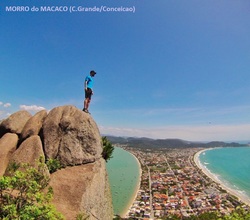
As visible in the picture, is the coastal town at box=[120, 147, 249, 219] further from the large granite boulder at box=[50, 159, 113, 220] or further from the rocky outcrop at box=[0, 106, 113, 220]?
the rocky outcrop at box=[0, 106, 113, 220]

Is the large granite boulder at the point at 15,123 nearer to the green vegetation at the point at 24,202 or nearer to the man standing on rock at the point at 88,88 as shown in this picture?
the man standing on rock at the point at 88,88

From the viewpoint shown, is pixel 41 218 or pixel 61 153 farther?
pixel 61 153

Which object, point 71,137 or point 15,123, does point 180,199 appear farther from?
point 15,123

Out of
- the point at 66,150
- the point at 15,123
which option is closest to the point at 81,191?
the point at 66,150

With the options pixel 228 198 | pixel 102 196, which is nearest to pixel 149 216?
pixel 228 198

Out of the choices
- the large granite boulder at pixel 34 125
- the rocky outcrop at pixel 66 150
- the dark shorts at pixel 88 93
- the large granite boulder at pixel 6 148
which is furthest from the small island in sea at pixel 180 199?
the large granite boulder at pixel 6 148

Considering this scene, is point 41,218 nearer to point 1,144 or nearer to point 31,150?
point 31,150
